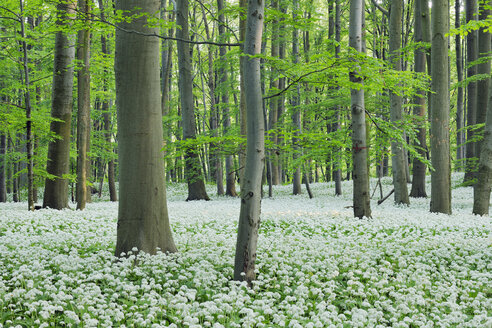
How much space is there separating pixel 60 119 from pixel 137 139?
6742 millimetres

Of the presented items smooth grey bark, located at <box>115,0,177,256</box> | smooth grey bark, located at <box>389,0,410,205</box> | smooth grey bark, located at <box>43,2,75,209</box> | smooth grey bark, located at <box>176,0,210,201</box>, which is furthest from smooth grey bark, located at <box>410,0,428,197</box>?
smooth grey bark, located at <box>43,2,75,209</box>

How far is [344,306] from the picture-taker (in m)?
4.49

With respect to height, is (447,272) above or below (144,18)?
below

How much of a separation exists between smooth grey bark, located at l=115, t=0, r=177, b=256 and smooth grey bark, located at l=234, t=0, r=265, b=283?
171cm

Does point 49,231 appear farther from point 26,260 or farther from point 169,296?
point 169,296

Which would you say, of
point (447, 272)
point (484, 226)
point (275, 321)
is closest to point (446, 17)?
point (484, 226)

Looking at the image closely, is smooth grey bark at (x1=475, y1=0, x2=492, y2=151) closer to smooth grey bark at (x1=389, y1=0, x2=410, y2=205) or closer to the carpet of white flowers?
smooth grey bark at (x1=389, y1=0, x2=410, y2=205)

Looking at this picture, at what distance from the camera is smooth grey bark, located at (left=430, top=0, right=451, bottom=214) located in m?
10.4

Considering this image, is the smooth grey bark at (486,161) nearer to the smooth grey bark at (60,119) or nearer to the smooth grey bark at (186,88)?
the smooth grey bark at (186,88)

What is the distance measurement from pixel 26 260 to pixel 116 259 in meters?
1.38

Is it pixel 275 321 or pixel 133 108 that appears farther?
pixel 133 108

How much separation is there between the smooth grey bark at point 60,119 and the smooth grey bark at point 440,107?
418 inches

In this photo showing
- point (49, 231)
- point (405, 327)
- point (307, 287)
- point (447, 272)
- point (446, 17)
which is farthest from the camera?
point (446, 17)

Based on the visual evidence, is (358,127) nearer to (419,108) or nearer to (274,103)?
(419,108)
